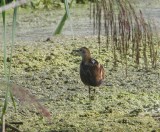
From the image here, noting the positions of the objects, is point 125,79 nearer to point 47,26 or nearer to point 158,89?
point 158,89

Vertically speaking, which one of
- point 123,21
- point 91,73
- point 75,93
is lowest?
point 75,93

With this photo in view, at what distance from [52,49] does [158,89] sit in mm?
1718

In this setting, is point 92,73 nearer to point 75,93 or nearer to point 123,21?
point 75,93

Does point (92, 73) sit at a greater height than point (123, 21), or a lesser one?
lesser

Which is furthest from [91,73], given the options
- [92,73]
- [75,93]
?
[75,93]

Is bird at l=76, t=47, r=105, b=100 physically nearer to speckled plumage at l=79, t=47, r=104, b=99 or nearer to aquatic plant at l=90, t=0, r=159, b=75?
speckled plumage at l=79, t=47, r=104, b=99

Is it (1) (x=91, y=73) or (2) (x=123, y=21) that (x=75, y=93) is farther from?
(2) (x=123, y=21)

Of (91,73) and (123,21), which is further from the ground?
(123,21)

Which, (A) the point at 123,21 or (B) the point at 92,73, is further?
(B) the point at 92,73

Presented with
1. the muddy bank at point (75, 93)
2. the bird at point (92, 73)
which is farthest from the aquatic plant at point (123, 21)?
the bird at point (92, 73)

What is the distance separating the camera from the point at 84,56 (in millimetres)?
5523

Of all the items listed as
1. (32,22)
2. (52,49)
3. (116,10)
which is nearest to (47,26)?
(32,22)

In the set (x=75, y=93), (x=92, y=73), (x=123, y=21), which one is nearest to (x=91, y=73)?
(x=92, y=73)

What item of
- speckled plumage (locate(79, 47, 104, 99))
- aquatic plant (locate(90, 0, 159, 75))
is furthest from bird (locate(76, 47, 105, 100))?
aquatic plant (locate(90, 0, 159, 75))
